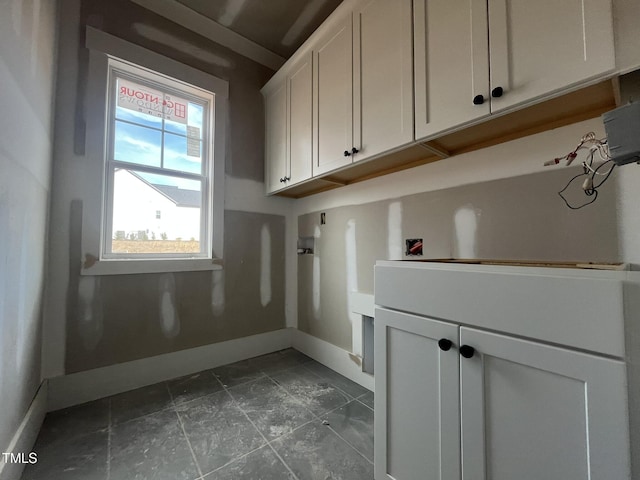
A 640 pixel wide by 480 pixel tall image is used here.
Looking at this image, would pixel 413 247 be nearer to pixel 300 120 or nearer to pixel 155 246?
pixel 300 120

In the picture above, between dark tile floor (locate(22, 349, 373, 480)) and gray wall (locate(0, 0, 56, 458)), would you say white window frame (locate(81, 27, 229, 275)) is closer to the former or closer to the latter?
gray wall (locate(0, 0, 56, 458))

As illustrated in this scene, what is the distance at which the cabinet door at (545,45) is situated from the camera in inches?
31.9

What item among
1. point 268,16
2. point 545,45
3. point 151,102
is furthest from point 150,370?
point 268,16

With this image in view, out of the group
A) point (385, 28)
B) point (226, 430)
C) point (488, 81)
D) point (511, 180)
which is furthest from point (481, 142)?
point (226, 430)

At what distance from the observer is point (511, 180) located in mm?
1251

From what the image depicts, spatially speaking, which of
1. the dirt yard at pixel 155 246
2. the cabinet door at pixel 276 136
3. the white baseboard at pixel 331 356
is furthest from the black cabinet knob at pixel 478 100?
the dirt yard at pixel 155 246

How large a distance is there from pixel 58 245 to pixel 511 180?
2.66 m

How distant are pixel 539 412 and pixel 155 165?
258 centimetres

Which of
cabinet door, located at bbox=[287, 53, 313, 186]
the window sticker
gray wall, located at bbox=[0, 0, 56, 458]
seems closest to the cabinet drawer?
cabinet door, located at bbox=[287, 53, 313, 186]

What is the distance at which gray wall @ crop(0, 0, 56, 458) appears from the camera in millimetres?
1006

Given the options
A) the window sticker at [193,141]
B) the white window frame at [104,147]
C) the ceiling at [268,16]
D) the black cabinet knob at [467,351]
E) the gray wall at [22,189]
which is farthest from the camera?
the window sticker at [193,141]

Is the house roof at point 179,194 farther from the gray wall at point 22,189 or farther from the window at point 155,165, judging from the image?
the gray wall at point 22,189

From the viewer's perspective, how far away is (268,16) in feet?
6.99

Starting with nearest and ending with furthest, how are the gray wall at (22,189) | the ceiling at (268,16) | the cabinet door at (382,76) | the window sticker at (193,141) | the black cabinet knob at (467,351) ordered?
the black cabinet knob at (467,351)
the gray wall at (22,189)
the cabinet door at (382,76)
the ceiling at (268,16)
the window sticker at (193,141)
